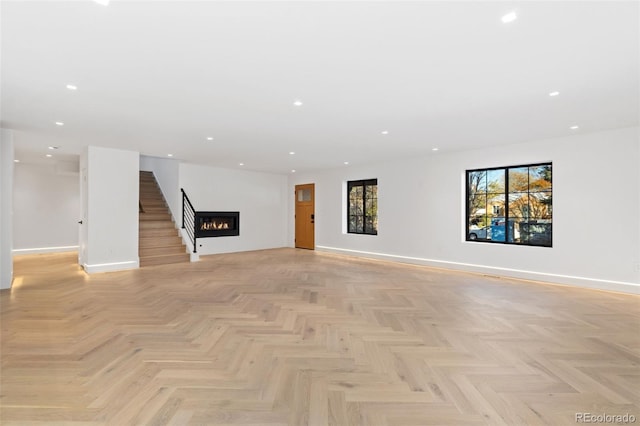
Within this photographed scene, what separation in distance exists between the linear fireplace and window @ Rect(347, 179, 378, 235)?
11.2ft

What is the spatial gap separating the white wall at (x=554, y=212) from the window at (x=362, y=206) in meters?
0.29

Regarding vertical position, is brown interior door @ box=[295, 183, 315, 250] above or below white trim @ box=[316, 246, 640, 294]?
above

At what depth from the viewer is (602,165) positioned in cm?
479

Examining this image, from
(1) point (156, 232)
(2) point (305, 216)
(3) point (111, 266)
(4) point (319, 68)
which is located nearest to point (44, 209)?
(1) point (156, 232)

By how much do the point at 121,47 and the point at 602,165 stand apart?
Result: 6.43m

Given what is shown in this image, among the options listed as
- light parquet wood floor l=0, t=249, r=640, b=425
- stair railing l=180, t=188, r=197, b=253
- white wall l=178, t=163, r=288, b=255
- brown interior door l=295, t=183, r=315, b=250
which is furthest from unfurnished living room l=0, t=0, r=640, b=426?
brown interior door l=295, t=183, r=315, b=250

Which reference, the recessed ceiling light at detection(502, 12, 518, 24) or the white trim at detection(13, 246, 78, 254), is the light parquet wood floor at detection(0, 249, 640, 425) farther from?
the white trim at detection(13, 246, 78, 254)

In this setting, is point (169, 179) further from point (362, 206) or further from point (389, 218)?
point (389, 218)

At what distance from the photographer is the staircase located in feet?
22.8

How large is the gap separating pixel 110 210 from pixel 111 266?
3.63ft

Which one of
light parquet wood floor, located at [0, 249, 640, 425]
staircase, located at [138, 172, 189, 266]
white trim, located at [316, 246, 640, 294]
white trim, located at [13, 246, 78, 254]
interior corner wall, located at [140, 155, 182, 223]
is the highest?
interior corner wall, located at [140, 155, 182, 223]

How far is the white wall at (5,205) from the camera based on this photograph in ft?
15.5

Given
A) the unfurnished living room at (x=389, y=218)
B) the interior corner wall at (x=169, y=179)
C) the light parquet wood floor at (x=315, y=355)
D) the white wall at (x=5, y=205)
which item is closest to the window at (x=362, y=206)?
the unfurnished living room at (x=389, y=218)

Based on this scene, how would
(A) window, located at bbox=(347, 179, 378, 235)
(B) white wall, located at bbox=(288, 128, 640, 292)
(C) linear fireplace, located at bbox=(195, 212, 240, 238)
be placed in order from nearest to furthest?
(B) white wall, located at bbox=(288, 128, 640, 292), (A) window, located at bbox=(347, 179, 378, 235), (C) linear fireplace, located at bbox=(195, 212, 240, 238)
